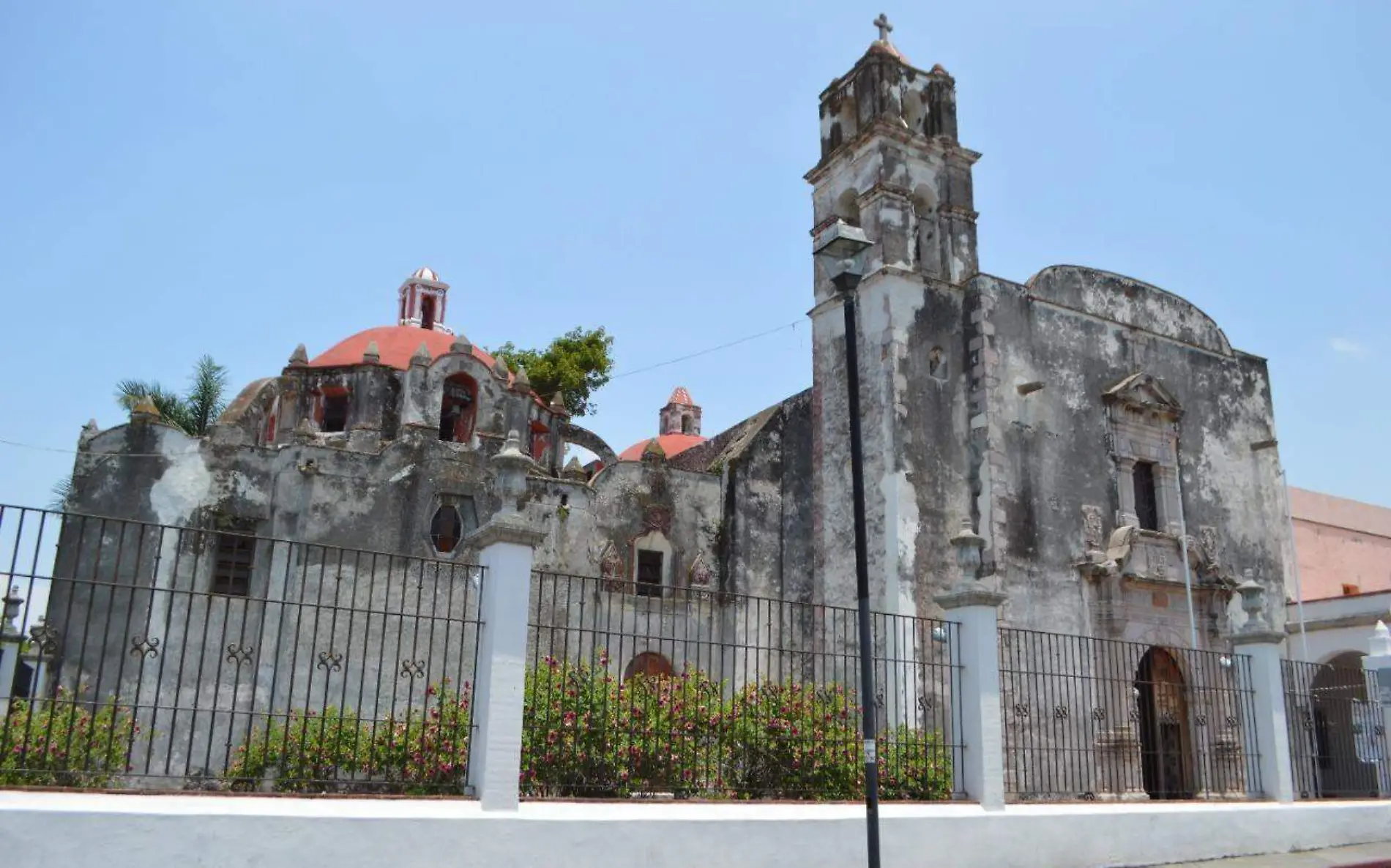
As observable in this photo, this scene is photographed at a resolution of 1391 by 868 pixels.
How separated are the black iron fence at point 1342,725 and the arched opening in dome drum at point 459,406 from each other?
13.6m

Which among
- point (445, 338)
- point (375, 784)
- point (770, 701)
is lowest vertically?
point (375, 784)

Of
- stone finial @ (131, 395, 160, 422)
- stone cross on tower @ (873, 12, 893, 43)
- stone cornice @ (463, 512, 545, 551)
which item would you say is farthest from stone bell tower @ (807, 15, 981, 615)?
stone finial @ (131, 395, 160, 422)

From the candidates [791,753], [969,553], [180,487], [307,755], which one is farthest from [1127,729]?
[180,487]

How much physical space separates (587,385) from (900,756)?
2008 centimetres

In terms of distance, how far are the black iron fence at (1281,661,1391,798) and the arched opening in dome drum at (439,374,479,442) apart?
1356 cm

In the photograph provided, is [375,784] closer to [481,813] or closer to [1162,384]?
[481,813]

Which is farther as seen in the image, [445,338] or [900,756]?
[445,338]

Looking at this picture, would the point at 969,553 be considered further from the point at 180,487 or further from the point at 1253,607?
the point at 180,487

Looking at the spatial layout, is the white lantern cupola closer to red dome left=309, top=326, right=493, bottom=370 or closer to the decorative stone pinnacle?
red dome left=309, top=326, right=493, bottom=370

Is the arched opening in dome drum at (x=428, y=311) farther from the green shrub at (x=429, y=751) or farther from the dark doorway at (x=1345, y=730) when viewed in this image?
the dark doorway at (x=1345, y=730)

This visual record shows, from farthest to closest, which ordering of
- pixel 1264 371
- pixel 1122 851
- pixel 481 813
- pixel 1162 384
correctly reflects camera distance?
pixel 1264 371 < pixel 1162 384 < pixel 1122 851 < pixel 481 813

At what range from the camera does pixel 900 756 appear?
10.3 metres

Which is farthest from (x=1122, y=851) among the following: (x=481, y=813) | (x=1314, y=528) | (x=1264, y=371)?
(x=1314, y=528)

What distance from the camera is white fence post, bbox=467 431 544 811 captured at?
6.76 m
